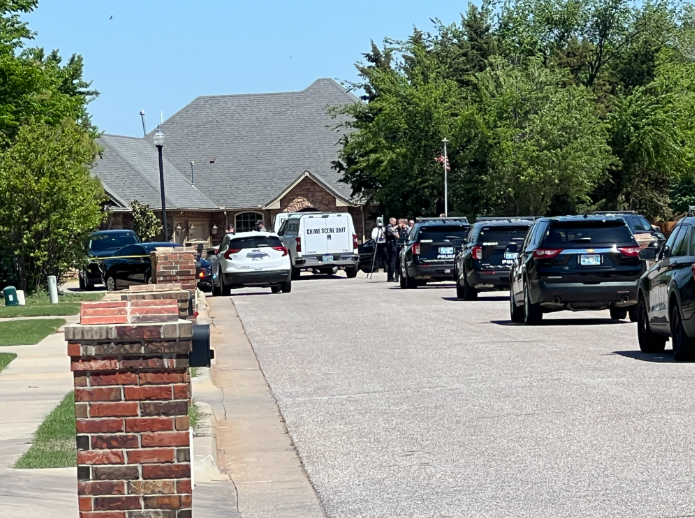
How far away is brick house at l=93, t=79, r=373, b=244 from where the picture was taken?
68375 mm

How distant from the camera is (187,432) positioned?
20.1 ft

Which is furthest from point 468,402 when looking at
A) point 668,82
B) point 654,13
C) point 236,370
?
point 654,13

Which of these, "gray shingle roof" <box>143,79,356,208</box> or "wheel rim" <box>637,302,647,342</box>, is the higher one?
"gray shingle roof" <box>143,79,356,208</box>

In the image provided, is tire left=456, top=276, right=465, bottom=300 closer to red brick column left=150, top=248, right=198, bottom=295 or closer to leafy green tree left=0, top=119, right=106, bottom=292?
leafy green tree left=0, top=119, right=106, bottom=292

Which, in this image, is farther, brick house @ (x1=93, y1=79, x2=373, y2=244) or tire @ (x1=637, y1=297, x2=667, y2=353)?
brick house @ (x1=93, y1=79, x2=373, y2=244)

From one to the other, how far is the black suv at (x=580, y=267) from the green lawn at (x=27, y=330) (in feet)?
25.8

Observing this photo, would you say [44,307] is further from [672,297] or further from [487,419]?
[487,419]

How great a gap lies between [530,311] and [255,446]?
11532 millimetres

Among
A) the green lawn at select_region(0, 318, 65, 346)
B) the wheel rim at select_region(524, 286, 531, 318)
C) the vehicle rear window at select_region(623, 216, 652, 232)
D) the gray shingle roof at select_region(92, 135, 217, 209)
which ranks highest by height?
the gray shingle roof at select_region(92, 135, 217, 209)

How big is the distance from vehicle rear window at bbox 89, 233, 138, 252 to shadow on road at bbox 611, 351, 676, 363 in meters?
28.3

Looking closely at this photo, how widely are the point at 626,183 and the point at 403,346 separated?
53.6 m

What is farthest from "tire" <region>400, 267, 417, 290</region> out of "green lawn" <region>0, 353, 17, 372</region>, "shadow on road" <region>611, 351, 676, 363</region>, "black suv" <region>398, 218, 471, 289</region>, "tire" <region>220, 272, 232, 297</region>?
"shadow on road" <region>611, 351, 676, 363</region>

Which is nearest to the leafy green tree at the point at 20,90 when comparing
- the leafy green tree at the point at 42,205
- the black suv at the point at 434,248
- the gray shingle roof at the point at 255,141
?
A: the leafy green tree at the point at 42,205

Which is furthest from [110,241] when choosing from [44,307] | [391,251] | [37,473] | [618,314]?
[37,473]
